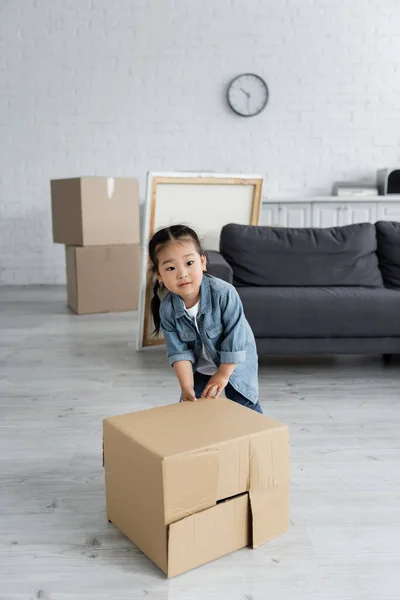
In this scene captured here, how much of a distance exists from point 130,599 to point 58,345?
2.24m

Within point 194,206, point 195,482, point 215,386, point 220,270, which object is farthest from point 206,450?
point 194,206

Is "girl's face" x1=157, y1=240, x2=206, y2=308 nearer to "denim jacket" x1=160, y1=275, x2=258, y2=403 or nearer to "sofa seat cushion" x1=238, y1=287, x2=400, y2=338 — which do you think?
"denim jacket" x1=160, y1=275, x2=258, y2=403

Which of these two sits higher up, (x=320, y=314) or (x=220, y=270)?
(x=220, y=270)

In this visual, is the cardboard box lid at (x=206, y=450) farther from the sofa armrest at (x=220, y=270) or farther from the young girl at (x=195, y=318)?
the sofa armrest at (x=220, y=270)

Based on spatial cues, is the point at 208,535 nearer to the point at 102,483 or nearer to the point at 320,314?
the point at 102,483

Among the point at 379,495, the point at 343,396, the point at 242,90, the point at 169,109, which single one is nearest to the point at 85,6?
the point at 169,109

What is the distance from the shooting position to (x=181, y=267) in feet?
5.10

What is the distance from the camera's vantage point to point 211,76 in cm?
518

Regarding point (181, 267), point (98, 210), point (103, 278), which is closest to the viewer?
point (181, 267)

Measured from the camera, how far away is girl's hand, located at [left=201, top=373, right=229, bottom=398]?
1589 millimetres

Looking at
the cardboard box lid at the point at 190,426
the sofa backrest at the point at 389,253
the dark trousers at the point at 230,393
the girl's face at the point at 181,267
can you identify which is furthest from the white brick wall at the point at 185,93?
the cardboard box lid at the point at 190,426

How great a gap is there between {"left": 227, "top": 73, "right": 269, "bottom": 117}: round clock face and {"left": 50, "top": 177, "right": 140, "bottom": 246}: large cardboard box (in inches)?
59.5

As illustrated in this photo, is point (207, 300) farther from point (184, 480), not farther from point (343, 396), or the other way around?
point (343, 396)

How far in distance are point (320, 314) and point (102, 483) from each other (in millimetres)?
1335
